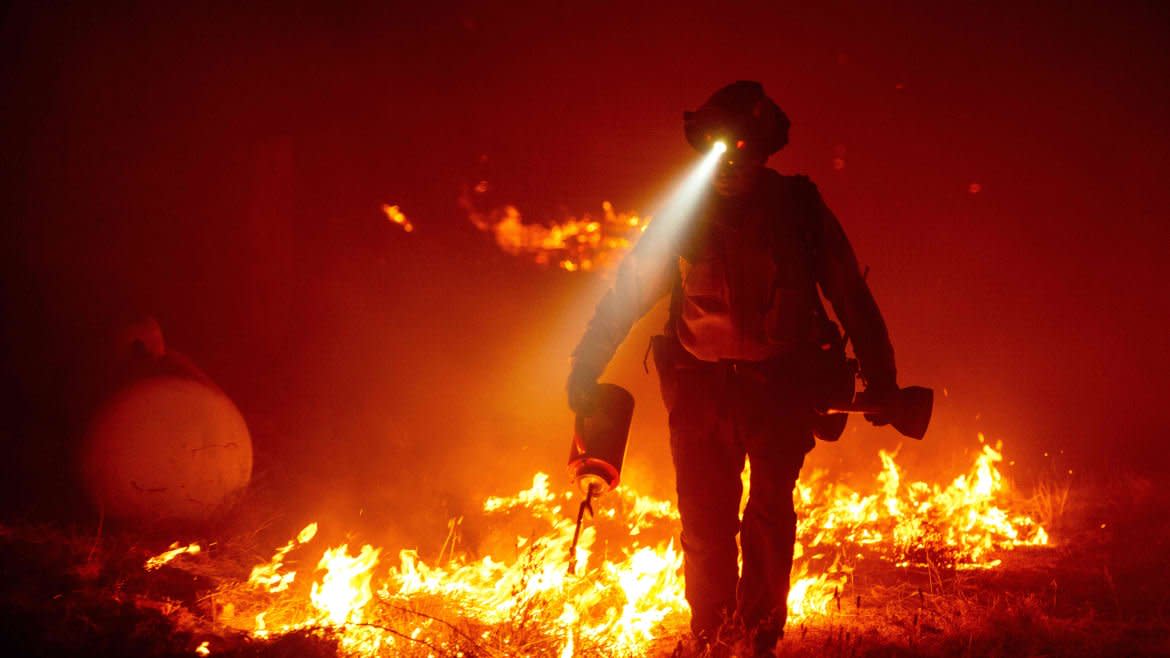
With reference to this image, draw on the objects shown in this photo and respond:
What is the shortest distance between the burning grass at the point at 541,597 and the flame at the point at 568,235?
11.0ft

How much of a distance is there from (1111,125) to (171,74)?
9.98 metres

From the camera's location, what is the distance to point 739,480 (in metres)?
3.25

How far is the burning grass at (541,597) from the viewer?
295cm

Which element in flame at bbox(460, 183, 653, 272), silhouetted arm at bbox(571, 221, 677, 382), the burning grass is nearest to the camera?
the burning grass

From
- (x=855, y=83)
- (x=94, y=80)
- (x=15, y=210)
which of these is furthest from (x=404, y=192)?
(x=855, y=83)

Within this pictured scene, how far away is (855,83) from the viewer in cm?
797

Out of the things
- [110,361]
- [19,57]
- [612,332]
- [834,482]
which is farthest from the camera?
[834,482]

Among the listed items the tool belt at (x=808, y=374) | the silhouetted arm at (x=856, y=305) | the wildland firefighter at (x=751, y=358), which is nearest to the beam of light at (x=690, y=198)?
the wildland firefighter at (x=751, y=358)

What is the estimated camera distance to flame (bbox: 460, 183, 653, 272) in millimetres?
7984

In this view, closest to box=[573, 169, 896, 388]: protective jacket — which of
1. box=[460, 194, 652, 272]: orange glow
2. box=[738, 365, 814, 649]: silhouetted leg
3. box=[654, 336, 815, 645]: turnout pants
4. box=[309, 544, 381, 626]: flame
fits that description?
box=[654, 336, 815, 645]: turnout pants

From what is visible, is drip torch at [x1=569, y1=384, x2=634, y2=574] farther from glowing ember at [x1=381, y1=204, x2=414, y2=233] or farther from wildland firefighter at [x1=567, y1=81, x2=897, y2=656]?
glowing ember at [x1=381, y1=204, x2=414, y2=233]

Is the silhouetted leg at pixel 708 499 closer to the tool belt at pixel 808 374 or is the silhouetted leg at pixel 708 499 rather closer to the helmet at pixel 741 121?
the tool belt at pixel 808 374

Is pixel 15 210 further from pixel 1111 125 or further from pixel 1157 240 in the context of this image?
pixel 1157 240

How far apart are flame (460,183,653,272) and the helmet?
183 inches
